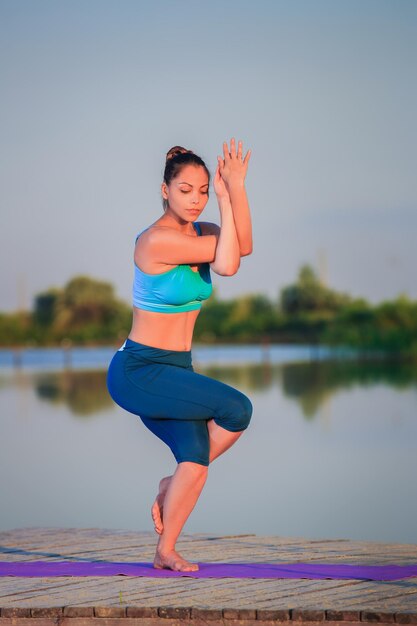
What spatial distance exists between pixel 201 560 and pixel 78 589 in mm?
858

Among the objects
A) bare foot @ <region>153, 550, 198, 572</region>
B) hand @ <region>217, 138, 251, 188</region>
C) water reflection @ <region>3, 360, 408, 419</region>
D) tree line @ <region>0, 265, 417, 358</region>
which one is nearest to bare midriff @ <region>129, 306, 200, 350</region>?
hand @ <region>217, 138, 251, 188</region>

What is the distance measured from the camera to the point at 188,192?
189 inches

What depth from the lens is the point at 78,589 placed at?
14.8 feet

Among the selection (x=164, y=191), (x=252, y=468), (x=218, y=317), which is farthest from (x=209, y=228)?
(x=218, y=317)

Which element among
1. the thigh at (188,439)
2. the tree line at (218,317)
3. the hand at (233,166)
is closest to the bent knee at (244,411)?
the thigh at (188,439)

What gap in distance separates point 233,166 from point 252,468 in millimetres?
8497

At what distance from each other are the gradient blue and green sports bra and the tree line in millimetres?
40821

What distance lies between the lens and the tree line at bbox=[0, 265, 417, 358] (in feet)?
163

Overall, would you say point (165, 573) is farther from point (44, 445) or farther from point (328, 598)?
point (44, 445)

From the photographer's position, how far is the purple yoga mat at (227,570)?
15.4 feet

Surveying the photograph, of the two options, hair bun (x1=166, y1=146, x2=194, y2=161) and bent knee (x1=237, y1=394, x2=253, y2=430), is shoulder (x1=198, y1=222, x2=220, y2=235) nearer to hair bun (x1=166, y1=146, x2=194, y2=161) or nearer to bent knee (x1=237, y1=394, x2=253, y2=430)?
hair bun (x1=166, y1=146, x2=194, y2=161)

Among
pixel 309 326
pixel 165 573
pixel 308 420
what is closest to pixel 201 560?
pixel 165 573

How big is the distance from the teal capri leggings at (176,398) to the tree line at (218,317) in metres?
40.8

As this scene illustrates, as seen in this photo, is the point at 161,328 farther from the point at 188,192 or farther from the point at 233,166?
the point at 233,166
